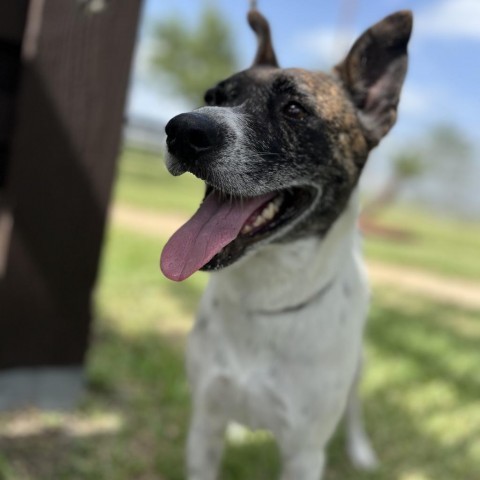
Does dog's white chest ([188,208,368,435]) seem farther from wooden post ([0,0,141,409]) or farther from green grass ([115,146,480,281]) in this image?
green grass ([115,146,480,281])

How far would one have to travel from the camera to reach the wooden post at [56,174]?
2842mm

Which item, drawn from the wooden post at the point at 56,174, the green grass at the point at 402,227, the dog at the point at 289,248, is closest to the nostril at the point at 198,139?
the dog at the point at 289,248

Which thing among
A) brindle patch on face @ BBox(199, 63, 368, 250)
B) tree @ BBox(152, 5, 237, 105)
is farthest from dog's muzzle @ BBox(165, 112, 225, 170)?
tree @ BBox(152, 5, 237, 105)

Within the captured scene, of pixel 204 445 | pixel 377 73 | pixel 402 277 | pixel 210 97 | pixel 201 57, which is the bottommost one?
pixel 201 57

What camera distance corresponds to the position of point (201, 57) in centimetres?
3161

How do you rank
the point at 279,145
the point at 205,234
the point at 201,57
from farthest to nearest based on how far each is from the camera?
1. the point at 201,57
2. the point at 279,145
3. the point at 205,234

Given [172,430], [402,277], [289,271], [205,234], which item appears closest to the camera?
[205,234]

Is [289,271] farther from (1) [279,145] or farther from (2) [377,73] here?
(2) [377,73]

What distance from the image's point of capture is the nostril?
1894 millimetres

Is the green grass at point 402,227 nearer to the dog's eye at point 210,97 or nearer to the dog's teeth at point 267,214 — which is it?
the dog's eye at point 210,97

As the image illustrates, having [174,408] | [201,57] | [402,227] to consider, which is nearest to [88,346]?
[174,408]

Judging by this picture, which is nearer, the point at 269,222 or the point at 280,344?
the point at 269,222

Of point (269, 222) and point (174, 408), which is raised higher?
point (269, 222)

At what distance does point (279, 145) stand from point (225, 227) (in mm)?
369
